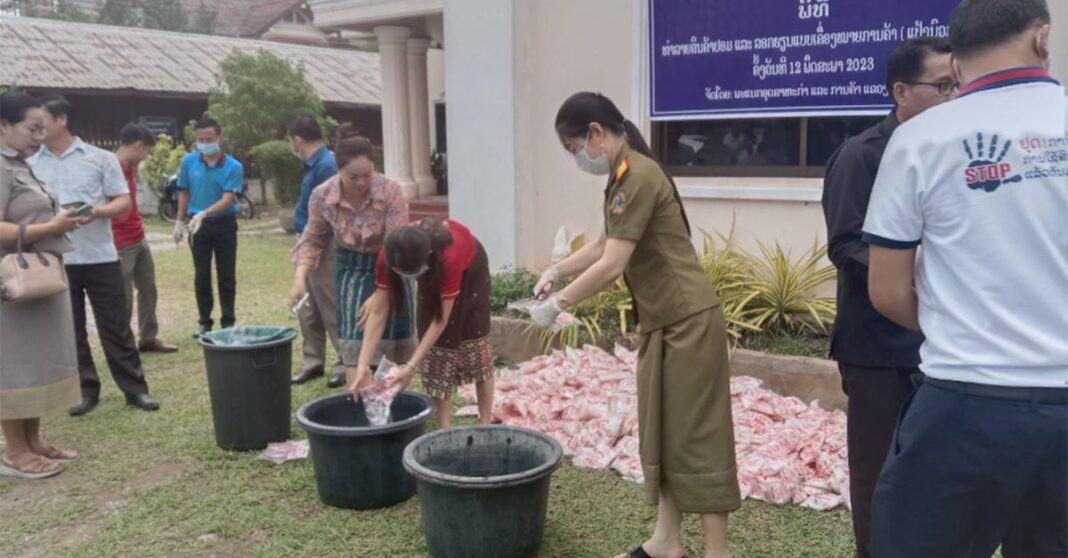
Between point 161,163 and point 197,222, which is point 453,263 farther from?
point 161,163

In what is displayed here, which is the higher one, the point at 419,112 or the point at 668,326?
the point at 419,112

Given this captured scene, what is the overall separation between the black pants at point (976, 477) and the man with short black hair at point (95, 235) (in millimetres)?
4749

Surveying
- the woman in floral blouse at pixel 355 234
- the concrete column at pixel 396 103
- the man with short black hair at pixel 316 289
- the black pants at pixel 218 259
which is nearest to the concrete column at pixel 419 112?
the concrete column at pixel 396 103

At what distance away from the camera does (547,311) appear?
9.68ft

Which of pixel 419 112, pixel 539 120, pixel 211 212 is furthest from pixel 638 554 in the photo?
pixel 419 112

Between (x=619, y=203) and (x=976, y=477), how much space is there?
1.48 meters

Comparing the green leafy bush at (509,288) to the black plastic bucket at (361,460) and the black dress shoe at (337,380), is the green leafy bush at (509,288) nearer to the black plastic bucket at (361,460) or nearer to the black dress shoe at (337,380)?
the black dress shoe at (337,380)

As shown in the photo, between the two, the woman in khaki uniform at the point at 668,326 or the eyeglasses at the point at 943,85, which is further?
the woman in khaki uniform at the point at 668,326

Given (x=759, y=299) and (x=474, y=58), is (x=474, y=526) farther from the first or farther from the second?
(x=474, y=58)

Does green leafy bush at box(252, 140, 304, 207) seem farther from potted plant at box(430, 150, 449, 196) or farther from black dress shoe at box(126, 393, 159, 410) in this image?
black dress shoe at box(126, 393, 159, 410)

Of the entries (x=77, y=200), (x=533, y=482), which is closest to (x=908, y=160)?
(x=533, y=482)

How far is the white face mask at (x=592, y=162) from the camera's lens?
305 cm

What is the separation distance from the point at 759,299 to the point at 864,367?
2911 millimetres

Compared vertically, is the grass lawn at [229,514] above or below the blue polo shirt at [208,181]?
below
